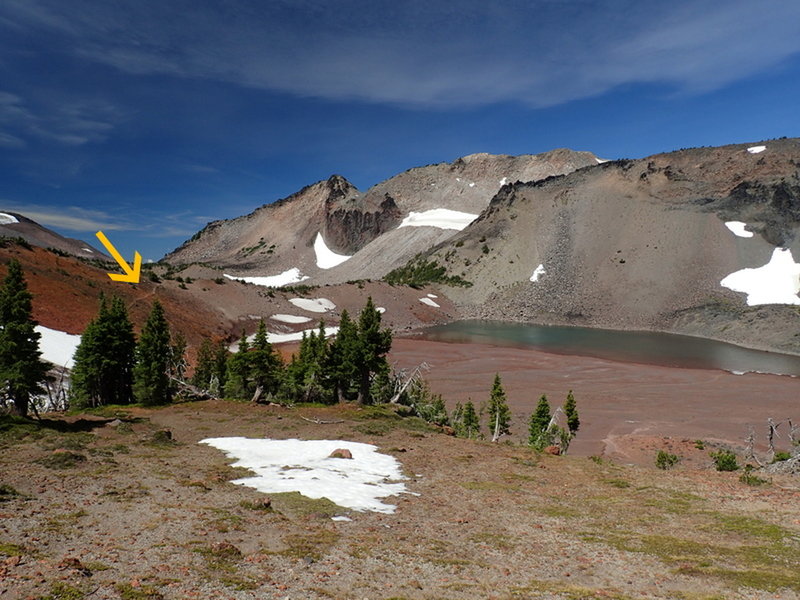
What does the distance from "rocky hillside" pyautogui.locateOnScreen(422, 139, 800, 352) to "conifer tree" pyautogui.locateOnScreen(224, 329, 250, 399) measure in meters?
99.0

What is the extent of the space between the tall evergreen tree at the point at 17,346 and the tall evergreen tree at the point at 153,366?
414 inches

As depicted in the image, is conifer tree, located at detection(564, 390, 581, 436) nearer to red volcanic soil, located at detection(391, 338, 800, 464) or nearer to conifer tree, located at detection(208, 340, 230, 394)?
red volcanic soil, located at detection(391, 338, 800, 464)

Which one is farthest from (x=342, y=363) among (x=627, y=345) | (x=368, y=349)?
(x=627, y=345)

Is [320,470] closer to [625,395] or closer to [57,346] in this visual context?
[625,395]

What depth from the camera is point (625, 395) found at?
5938 centimetres

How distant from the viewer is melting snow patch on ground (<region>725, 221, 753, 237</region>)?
134500 millimetres

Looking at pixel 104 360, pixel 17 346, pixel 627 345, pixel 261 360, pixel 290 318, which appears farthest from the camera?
pixel 290 318

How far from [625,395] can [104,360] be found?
55.5m

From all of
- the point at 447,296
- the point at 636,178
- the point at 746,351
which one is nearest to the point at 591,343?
the point at 746,351

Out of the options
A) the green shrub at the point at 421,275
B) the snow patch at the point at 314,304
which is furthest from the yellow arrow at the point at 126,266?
the green shrub at the point at 421,275

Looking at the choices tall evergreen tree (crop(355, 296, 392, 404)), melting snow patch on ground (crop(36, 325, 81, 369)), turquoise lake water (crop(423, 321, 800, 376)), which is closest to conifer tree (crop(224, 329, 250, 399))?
tall evergreen tree (crop(355, 296, 392, 404))

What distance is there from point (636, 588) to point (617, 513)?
665 cm

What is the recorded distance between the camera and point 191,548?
11.0 m

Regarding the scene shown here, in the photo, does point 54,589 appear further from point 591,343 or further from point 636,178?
point 636,178
